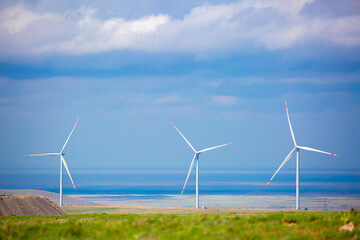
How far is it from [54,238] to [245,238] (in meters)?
7.81

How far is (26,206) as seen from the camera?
5669 cm

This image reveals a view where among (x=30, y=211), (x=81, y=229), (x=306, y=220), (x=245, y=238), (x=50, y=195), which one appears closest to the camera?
(x=245, y=238)

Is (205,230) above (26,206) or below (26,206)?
above

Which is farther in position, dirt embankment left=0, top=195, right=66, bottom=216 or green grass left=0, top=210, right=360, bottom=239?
dirt embankment left=0, top=195, right=66, bottom=216

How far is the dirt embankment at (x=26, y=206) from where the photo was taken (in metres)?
53.8

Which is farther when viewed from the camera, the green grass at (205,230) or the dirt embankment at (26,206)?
the dirt embankment at (26,206)

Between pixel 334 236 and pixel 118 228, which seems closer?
pixel 334 236

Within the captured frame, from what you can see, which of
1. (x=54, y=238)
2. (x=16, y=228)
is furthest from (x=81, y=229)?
(x=16, y=228)

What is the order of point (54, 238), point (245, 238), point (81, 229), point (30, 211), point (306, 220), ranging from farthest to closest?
point (30, 211), point (306, 220), point (81, 229), point (54, 238), point (245, 238)

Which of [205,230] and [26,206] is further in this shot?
[26,206]

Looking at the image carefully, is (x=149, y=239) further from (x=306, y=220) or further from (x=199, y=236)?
(x=306, y=220)

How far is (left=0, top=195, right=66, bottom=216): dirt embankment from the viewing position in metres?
53.8

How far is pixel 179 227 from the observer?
1905cm

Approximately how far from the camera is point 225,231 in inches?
719
